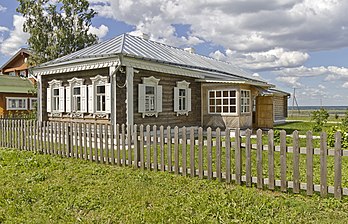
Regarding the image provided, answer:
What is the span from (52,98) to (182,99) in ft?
21.3

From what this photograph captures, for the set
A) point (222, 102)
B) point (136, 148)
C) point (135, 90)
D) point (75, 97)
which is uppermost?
point (135, 90)

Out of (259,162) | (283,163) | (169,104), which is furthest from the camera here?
(169,104)

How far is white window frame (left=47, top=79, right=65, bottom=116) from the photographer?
13.8m

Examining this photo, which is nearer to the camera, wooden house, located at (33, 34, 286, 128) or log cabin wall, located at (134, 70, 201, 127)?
wooden house, located at (33, 34, 286, 128)

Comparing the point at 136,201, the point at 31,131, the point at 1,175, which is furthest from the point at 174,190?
the point at 31,131

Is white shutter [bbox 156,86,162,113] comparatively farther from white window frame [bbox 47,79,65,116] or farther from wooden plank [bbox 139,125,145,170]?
wooden plank [bbox 139,125,145,170]

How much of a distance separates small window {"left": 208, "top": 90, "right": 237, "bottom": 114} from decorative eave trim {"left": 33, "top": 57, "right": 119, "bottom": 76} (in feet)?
Answer: 21.9

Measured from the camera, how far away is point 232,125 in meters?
15.5

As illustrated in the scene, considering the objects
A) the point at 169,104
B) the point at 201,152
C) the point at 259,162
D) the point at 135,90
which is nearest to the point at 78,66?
the point at 135,90

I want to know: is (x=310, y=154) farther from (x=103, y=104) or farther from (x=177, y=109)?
(x=177, y=109)

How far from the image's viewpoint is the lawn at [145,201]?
4164 millimetres

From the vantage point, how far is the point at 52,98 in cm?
1445

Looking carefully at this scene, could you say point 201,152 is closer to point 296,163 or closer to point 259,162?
point 259,162

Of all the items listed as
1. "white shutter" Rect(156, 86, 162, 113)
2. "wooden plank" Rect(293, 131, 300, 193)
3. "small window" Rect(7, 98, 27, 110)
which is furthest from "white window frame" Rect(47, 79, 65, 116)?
"small window" Rect(7, 98, 27, 110)
